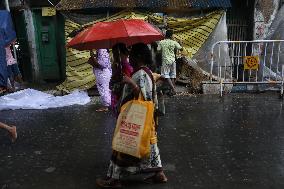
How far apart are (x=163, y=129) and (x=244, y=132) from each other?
1.42 meters

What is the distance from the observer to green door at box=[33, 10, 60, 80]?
473 inches

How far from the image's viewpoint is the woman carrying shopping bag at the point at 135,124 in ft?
13.6

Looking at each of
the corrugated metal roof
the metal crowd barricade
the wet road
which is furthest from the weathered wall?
the wet road

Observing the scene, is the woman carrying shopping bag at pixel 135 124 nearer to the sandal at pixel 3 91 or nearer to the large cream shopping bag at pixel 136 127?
the large cream shopping bag at pixel 136 127

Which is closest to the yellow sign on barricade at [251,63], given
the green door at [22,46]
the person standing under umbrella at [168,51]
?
the person standing under umbrella at [168,51]

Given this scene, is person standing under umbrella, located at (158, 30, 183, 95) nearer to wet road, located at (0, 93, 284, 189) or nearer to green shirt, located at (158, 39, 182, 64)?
green shirt, located at (158, 39, 182, 64)

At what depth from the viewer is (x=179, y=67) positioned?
1088 centimetres

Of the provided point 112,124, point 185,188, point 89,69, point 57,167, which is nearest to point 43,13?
point 89,69

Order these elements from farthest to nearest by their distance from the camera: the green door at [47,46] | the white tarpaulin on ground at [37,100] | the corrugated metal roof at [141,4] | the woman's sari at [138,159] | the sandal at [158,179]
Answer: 1. the green door at [47,46]
2. the corrugated metal roof at [141,4]
3. the white tarpaulin on ground at [37,100]
4. the sandal at [158,179]
5. the woman's sari at [138,159]

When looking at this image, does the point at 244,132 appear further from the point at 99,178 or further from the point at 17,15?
the point at 17,15

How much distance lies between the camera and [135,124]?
4.16 metres

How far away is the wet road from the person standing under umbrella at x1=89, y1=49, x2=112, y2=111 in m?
0.50

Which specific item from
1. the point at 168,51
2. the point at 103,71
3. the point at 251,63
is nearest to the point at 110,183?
the point at 103,71

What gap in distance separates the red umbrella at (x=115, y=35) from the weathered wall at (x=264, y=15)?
752 centimetres
